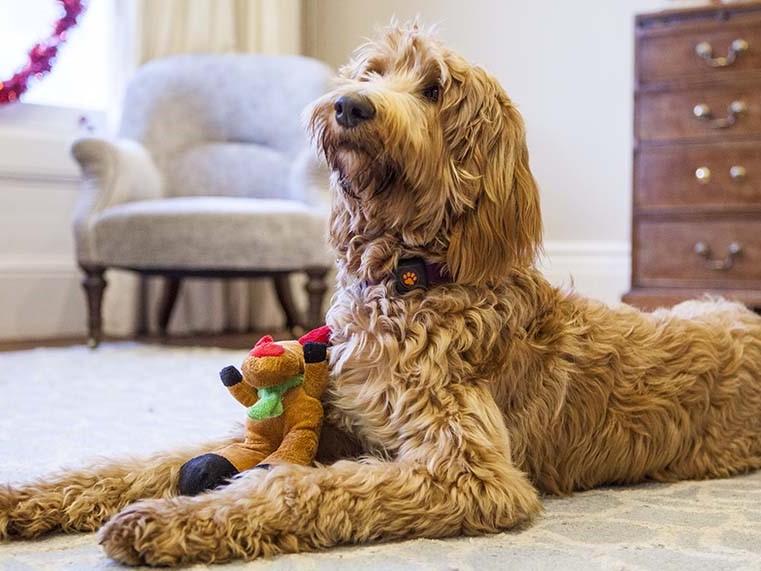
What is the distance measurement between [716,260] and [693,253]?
0.09 meters

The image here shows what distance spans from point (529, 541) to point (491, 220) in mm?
514

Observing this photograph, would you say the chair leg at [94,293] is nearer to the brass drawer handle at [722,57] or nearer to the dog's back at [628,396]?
the brass drawer handle at [722,57]

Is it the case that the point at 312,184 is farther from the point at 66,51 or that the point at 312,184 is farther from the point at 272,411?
the point at 272,411

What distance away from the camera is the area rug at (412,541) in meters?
1.38

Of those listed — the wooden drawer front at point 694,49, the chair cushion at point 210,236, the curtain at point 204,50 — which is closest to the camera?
the wooden drawer front at point 694,49

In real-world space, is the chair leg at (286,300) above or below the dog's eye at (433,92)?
below

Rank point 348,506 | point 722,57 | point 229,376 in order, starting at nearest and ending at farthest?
1. point 348,506
2. point 229,376
3. point 722,57

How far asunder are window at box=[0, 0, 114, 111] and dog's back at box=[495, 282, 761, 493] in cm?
367

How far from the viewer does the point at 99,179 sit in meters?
4.22

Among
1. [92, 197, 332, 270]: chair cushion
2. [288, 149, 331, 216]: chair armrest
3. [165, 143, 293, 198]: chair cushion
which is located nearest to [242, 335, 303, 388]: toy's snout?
[92, 197, 332, 270]: chair cushion

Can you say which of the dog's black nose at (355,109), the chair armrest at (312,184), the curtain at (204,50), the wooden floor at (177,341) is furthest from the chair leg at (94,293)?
the dog's black nose at (355,109)

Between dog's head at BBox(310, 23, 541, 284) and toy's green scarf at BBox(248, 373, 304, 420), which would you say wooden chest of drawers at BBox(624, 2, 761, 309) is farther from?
toy's green scarf at BBox(248, 373, 304, 420)

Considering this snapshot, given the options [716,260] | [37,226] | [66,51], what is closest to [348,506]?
[716,260]

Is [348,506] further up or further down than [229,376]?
further down
